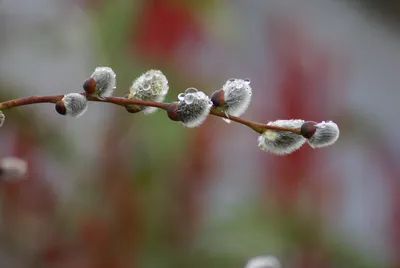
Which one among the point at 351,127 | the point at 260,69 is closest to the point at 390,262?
the point at 351,127

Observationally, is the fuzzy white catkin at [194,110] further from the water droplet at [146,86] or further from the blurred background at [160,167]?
the blurred background at [160,167]

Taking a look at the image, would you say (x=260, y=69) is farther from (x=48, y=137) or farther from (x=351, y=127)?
(x=48, y=137)

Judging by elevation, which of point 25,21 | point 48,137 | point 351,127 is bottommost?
point 48,137

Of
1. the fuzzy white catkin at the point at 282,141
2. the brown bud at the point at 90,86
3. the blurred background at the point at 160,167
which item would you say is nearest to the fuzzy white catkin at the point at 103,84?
the brown bud at the point at 90,86

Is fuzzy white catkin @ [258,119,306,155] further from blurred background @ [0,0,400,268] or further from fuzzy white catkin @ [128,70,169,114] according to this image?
blurred background @ [0,0,400,268]

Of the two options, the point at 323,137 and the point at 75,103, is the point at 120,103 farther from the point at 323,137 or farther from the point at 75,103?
the point at 323,137

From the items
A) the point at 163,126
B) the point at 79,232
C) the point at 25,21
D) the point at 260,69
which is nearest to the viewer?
the point at 79,232

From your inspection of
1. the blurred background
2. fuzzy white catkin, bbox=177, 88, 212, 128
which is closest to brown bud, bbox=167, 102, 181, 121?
fuzzy white catkin, bbox=177, 88, 212, 128
